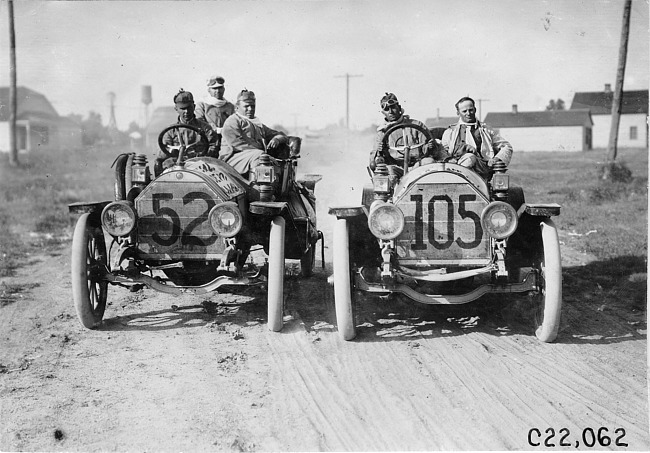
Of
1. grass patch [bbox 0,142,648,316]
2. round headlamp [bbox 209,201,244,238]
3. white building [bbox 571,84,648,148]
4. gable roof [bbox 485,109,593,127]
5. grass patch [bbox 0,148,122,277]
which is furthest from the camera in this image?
white building [bbox 571,84,648,148]

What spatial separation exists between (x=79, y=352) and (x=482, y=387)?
3.32 metres

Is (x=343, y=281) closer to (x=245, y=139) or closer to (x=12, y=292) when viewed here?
(x=245, y=139)

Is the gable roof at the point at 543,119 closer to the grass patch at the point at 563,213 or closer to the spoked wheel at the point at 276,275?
the grass patch at the point at 563,213

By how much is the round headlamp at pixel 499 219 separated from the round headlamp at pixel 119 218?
3.05 metres

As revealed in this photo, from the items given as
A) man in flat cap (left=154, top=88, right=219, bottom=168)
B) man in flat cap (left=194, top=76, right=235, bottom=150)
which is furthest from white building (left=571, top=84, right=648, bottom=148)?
man in flat cap (left=154, top=88, right=219, bottom=168)

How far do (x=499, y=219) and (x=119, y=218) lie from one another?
3.28 meters

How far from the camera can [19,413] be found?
4.22 metres

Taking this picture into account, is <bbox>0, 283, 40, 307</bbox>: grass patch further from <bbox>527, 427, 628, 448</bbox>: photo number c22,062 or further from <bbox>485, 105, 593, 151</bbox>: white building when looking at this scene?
<bbox>485, 105, 593, 151</bbox>: white building

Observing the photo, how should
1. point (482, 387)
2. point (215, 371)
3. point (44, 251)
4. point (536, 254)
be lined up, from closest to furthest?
point (482, 387), point (215, 371), point (536, 254), point (44, 251)

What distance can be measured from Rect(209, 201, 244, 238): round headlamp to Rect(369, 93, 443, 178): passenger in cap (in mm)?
1545

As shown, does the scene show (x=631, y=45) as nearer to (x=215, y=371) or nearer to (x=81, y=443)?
(x=215, y=371)

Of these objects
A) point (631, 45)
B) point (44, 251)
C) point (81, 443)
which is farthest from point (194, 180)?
point (631, 45)

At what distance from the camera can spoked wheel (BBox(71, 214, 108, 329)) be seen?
18.9 feet

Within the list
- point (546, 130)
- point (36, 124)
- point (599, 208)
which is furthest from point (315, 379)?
point (546, 130)
